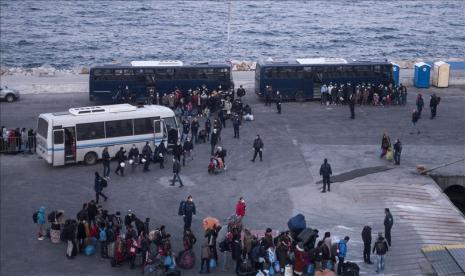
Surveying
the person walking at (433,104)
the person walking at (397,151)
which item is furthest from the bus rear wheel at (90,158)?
the person walking at (433,104)

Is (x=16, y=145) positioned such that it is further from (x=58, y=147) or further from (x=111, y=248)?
(x=111, y=248)

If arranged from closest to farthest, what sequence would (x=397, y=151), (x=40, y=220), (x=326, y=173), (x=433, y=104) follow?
1. (x=40, y=220)
2. (x=326, y=173)
3. (x=397, y=151)
4. (x=433, y=104)

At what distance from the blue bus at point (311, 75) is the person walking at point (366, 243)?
22.4m

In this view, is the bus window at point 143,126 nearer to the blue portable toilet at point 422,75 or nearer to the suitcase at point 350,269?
the suitcase at point 350,269

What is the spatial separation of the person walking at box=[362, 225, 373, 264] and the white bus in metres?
13.6

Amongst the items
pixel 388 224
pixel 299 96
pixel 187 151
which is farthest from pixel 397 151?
pixel 299 96

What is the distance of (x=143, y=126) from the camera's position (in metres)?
37.3

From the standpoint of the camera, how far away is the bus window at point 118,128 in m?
36.4

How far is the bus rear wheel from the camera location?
119 feet

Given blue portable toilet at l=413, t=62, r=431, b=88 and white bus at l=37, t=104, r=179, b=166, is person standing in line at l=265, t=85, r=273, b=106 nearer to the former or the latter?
blue portable toilet at l=413, t=62, r=431, b=88

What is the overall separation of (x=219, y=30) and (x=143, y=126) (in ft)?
280

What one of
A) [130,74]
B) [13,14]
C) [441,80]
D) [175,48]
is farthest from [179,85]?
[13,14]

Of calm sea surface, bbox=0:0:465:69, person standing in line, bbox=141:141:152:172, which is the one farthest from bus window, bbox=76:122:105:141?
calm sea surface, bbox=0:0:465:69

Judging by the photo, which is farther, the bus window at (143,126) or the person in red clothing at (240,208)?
the bus window at (143,126)
